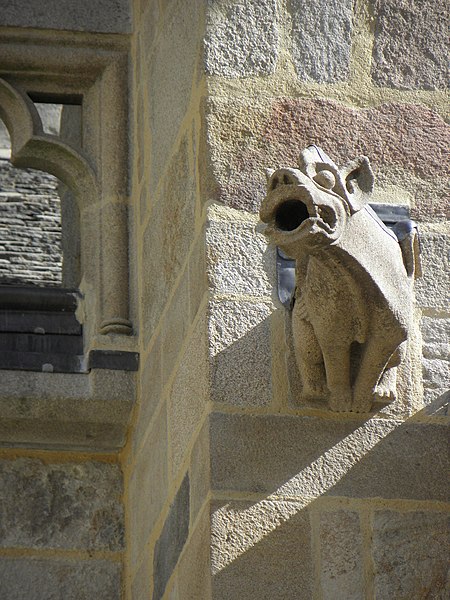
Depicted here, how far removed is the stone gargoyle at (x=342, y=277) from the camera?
12.4 feet

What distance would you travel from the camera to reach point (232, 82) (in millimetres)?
4438

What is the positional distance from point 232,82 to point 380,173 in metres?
0.39

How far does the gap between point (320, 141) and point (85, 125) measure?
49.7 inches

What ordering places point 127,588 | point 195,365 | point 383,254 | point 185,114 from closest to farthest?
point 383,254 < point 195,365 < point 185,114 < point 127,588

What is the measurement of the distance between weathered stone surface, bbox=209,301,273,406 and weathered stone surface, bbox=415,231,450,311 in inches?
14.6

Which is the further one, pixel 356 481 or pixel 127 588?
pixel 127 588

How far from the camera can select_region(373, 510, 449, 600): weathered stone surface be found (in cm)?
409

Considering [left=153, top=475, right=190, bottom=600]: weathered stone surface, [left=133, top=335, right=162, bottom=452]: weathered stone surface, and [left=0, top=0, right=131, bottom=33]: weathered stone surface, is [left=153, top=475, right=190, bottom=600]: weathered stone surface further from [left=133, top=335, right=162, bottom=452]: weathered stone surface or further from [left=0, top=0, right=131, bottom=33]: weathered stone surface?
[left=0, top=0, right=131, bottom=33]: weathered stone surface

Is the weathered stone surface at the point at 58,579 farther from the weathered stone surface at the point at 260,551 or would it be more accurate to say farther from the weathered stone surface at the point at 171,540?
the weathered stone surface at the point at 260,551

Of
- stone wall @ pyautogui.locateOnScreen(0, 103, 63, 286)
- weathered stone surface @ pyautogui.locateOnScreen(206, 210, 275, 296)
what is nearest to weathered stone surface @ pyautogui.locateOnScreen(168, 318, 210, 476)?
weathered stone surface @ pyautogui.locateOnScreen(206, 210, 275, 296)

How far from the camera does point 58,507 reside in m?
5.07

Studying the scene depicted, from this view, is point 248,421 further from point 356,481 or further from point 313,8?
point 313,8

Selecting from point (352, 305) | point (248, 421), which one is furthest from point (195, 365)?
point (352, 305)

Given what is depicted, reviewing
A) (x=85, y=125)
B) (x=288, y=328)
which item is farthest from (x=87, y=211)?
(x=288, y=328)
